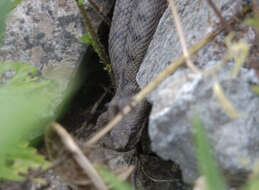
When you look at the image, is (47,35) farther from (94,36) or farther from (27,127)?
(27,127)

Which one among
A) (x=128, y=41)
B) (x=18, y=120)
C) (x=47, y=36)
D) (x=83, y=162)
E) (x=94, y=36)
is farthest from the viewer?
(x=128, y=41)

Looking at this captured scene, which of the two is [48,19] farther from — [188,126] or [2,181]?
[188,126]

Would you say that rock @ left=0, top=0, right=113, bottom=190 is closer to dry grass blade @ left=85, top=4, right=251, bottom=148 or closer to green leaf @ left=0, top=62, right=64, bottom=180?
green leaf @ left=0, top=62, right=64, bottom=180

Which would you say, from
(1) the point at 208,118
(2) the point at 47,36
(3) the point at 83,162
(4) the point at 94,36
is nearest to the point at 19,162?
(3) the point at 83,162

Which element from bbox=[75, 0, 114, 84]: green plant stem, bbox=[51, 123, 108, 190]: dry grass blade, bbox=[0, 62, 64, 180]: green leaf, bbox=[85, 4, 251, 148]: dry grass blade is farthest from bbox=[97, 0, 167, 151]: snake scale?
bbox=[51, 123, 108, 190]: dry grass blade

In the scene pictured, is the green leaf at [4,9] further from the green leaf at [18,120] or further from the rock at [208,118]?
the rock at [208,118]

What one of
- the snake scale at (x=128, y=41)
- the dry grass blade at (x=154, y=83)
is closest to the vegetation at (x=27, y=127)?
the dry grass blade at (x=154, y=83)
